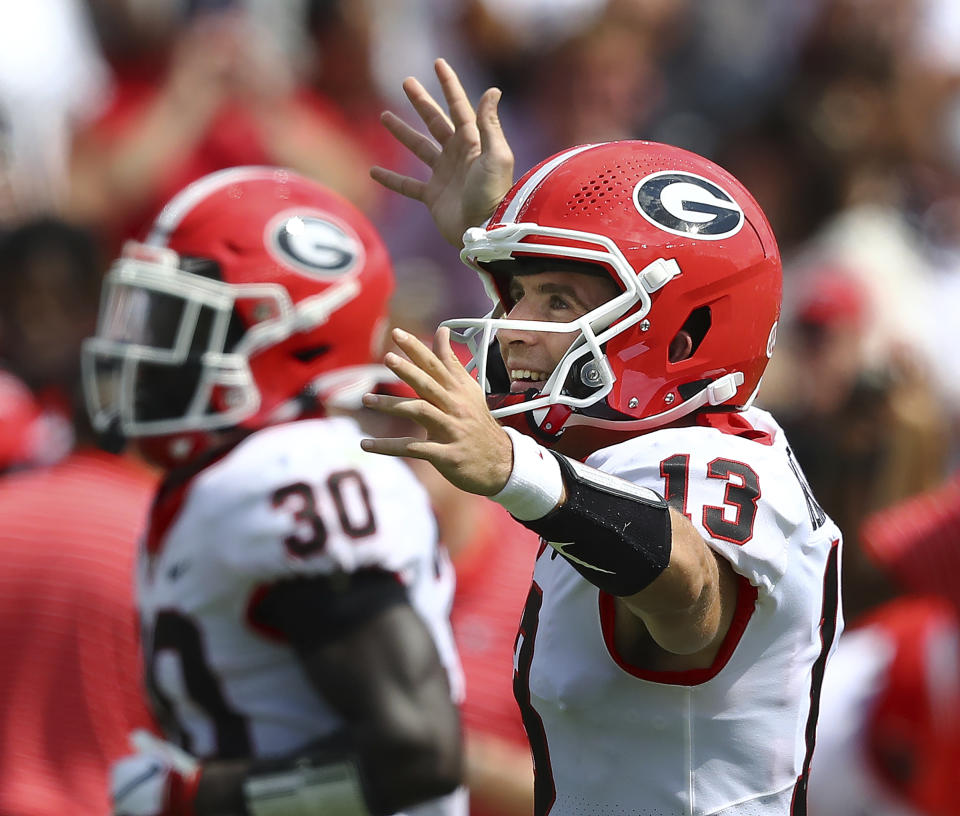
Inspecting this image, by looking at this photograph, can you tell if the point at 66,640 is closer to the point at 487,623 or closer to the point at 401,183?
the point at 487,623

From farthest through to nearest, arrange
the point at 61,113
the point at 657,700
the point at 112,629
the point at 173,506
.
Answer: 1. the point at 61,113
2. the point at 112,629
3. the point at 173,506
4. the point at 657,700

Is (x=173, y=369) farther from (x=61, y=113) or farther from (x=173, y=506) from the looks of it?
(x=61, y=113)

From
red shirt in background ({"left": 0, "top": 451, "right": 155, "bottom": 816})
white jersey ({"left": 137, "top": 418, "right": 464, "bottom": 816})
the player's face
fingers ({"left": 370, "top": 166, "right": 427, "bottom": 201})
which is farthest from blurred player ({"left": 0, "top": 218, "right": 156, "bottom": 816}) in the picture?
the player's face

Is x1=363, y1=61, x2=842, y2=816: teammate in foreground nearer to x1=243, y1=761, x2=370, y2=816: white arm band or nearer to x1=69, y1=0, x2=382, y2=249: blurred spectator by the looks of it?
x1=243, y1=761, x2=370, y2=816: white arm band

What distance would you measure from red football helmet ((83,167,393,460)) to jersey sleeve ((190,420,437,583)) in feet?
0.67

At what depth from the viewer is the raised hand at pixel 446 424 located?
84.1 inches

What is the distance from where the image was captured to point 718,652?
2445mm

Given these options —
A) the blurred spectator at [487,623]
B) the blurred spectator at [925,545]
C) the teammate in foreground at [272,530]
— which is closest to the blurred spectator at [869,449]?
the blurred spectator at [925,545]

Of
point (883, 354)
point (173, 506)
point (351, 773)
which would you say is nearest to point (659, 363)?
point (351, 773)

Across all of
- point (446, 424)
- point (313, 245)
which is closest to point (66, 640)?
point (313, 245)

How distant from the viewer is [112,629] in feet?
15.4

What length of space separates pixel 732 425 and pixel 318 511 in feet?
3.29

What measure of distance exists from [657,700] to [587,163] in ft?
2.89

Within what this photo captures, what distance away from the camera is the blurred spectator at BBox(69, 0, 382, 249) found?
6664 mm
